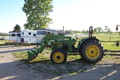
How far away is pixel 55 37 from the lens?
7340 millimetres

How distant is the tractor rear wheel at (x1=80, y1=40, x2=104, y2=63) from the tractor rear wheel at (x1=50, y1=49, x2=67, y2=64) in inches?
43.6

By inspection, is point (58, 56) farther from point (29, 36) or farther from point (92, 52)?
point (29, 36)

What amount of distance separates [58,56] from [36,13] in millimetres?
22293

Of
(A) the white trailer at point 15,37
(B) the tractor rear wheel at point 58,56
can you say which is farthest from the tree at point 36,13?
(B) the tractor rear wheel at point 58,56

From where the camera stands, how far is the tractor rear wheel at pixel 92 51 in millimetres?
6707

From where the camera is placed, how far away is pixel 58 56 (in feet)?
22.0

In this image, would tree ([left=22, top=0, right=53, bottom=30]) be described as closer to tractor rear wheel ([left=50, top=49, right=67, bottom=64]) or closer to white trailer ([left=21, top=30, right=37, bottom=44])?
white trailer ([left=21, top=30, right=37, bottom=44])

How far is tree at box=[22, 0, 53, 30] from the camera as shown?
2650cm

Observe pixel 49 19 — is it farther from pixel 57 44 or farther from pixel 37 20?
pixel 57 44

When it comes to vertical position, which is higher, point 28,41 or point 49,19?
point 49,19

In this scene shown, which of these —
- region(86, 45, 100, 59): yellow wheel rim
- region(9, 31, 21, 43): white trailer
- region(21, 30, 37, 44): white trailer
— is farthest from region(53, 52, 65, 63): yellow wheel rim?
region(9, 31, 21, 43): white trailer

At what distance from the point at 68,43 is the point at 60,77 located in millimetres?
2879

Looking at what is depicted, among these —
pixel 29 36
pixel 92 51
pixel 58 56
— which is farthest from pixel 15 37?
pixel 92 51

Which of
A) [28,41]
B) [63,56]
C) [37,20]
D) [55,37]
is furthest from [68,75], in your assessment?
[37,20]
